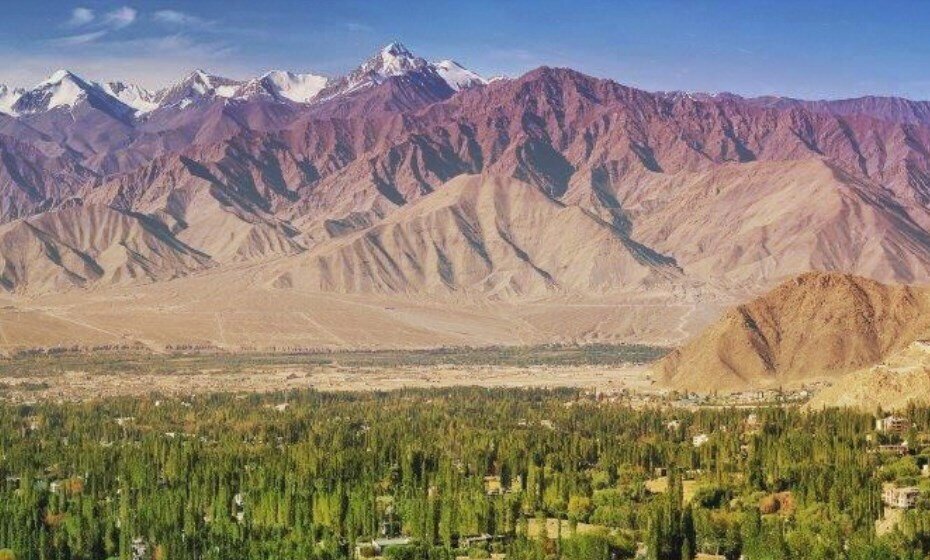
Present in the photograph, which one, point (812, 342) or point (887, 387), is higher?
point (812, 342)

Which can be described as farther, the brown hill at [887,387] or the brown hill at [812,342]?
the brown hill at [812,342]

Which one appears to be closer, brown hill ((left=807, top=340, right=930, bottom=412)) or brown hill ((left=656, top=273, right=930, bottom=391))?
brown hill ((left=807, top=340, right=930, bottom=412))

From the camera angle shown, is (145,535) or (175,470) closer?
(145,535)

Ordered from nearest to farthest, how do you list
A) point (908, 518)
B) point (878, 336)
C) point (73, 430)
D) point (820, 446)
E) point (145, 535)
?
point (908, 518)
point (145, 535)
point (820, 446)
point (73, 430)
point (878, 336)

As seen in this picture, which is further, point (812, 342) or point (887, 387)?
point (812, 342)

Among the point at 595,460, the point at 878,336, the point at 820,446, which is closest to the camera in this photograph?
the point at 820,446

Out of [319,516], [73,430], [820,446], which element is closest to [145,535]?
[319,516]

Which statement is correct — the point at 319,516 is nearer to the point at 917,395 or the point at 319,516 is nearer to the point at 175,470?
the point at 175,470

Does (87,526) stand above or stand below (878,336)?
below
